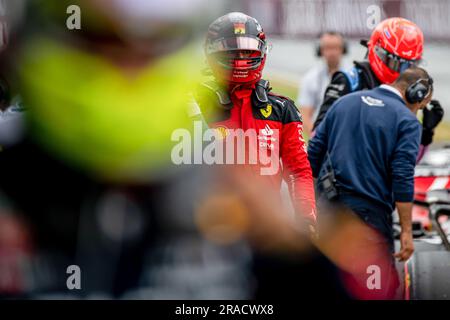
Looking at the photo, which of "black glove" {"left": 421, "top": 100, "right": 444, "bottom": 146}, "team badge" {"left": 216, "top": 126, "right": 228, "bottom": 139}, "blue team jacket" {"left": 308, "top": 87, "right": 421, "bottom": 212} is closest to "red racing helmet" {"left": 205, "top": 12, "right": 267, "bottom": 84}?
"team badge" {"left": 216, "top": 126, "right": 228, "bottom": 139}

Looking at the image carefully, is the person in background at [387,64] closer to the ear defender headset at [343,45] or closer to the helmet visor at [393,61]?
the helmet visor at [393,61]

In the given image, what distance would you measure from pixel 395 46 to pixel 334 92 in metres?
0.33

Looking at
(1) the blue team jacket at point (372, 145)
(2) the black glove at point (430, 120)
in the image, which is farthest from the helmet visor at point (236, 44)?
(2) the black glove at point (430, 120)

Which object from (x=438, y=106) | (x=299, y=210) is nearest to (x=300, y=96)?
(x=438, y=106)

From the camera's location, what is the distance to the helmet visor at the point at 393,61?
4.14m


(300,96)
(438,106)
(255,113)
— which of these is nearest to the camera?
(255,113)

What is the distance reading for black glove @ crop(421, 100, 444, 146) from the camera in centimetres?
444

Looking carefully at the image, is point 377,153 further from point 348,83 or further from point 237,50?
point 237,50

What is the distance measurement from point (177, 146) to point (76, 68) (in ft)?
1.36

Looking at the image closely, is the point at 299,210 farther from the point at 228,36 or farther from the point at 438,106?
the point at 438,106

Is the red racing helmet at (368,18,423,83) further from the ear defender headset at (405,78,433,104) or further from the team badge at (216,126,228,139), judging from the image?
the team badge at (216,126,228,139)

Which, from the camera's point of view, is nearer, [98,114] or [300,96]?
[98,114]

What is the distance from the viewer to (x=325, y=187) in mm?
4012

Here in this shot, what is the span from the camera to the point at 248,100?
345cm
